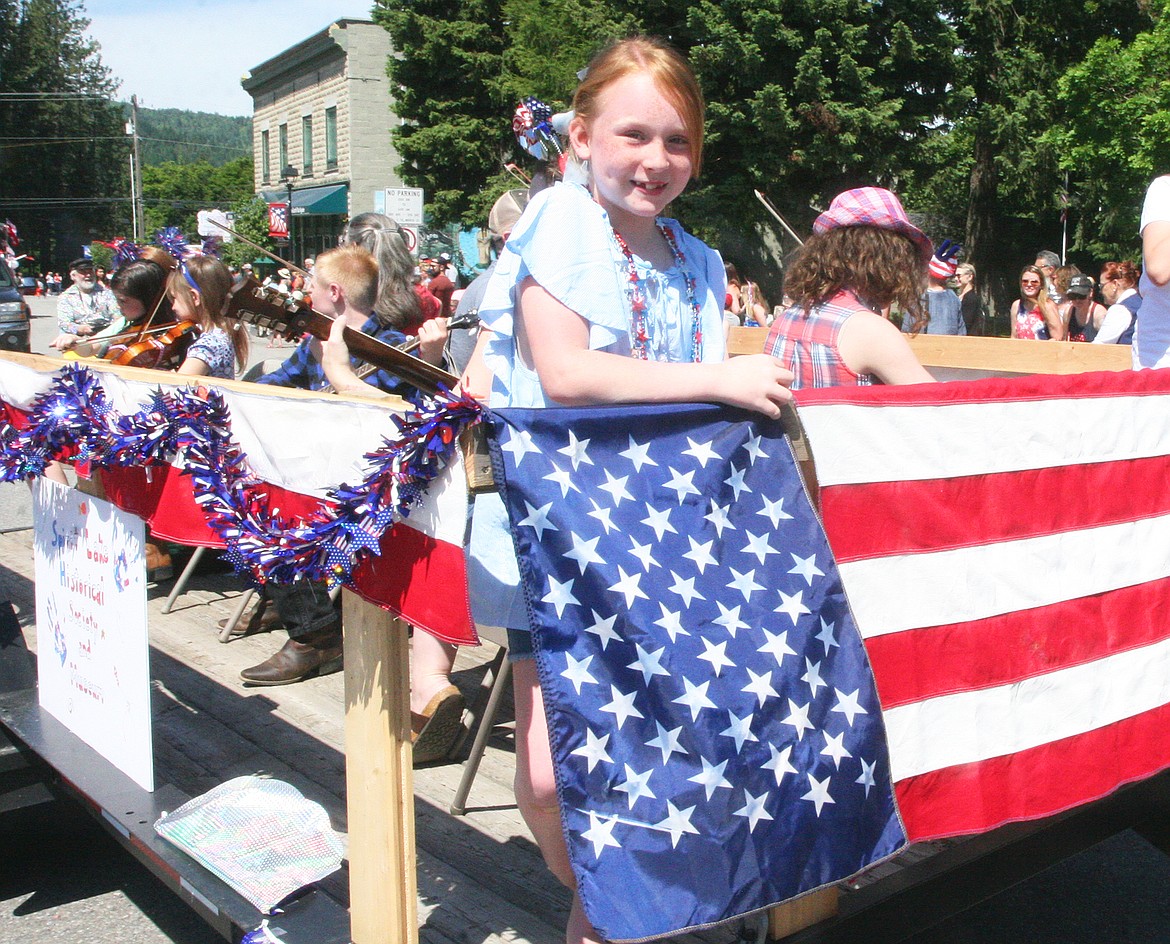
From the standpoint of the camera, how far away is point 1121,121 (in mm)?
23328

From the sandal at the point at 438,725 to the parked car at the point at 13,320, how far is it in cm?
1525

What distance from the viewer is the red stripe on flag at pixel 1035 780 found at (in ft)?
7.29

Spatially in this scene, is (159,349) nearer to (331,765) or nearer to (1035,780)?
(331,765)

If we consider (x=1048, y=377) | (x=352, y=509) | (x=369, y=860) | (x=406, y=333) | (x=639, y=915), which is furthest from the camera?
(x=406, y=333)

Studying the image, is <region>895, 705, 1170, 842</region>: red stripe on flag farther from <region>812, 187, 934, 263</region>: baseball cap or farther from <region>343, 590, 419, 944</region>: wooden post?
<region>812, 187, 934, 263</region>: baseball cap

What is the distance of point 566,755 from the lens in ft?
5.64

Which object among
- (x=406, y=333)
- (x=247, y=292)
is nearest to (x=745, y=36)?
(x=406, y=333)

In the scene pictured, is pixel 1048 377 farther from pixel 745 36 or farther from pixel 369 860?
pixel 745 36

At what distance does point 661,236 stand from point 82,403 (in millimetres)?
1464

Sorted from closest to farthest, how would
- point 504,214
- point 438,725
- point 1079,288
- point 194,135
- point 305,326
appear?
1. point 305,326
2. point 438,725
3. point 504,214
4. point 1079,288
5. point 194,135

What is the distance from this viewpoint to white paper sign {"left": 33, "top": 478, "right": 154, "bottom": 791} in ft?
8.75

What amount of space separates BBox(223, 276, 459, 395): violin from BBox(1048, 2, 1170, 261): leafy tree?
77.1 ft

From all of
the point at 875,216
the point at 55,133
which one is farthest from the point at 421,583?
the point at 55,133

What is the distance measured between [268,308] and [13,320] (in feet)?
52.8
